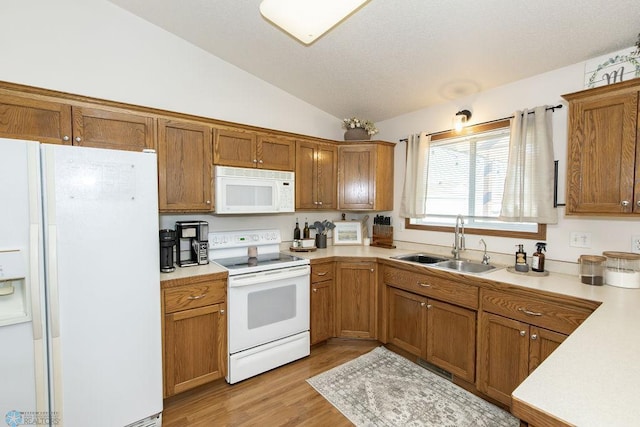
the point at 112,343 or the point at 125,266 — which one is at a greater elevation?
the point at 125,266

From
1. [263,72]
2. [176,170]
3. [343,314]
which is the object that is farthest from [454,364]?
[263,72]

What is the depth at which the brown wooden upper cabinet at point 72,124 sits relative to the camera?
5.87 feet

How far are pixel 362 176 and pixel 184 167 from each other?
1.87 metres

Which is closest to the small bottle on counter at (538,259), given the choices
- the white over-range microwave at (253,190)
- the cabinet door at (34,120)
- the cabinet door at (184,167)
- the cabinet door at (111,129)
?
the white over-range microwave at (253,190)

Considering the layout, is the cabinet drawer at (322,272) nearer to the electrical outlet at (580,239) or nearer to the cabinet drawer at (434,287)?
the cabinet drawer at (434,287)

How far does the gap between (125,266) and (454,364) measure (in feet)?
8.06

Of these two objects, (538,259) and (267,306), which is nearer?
(538,259)

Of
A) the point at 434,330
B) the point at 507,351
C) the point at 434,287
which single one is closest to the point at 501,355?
the point at 507,351

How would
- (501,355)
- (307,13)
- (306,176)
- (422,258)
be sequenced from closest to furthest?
(307,13) → (501,355) → (422,258) → (306,176)

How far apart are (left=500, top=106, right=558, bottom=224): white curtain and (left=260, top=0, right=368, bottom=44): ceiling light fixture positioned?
182 centimetres

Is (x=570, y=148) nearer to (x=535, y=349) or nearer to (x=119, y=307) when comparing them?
(x=535, y=349)

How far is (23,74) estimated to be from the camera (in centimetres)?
204

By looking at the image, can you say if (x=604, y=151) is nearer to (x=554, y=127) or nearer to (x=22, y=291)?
(x=554, y=127)

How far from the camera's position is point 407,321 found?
2.67 metres
